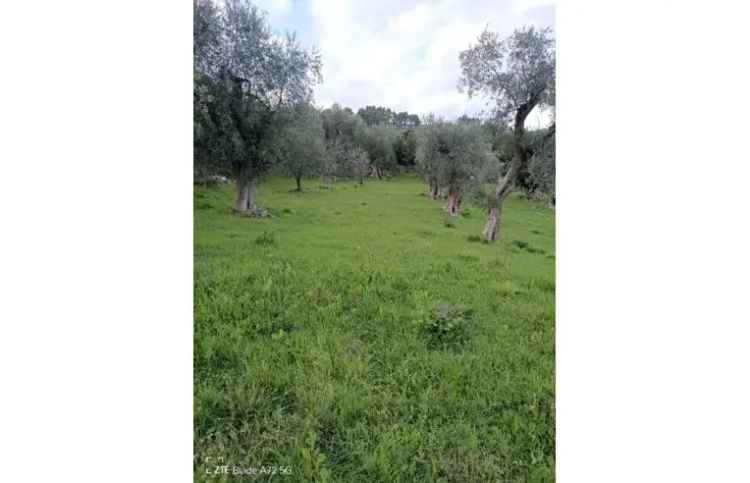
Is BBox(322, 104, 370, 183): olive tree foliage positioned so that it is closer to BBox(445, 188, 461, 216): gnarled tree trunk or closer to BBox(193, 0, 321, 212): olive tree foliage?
BBox(193, 0, 321, 212): olive tree foliage

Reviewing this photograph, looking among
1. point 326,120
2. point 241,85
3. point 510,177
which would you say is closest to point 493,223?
point 510,177

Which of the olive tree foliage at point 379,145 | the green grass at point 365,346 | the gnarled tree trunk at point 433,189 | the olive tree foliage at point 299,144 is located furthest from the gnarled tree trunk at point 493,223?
the olive tree foliage at point 299,144

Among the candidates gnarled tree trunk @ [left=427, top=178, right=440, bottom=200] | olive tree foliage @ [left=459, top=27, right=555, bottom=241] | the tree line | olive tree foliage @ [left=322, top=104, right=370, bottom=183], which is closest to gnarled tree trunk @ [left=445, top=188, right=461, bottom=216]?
the tree line

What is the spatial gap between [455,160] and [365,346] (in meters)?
5.16

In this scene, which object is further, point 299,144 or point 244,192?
point 299,144

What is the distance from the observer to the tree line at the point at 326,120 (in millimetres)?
4754

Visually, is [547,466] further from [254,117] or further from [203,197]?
[254,117]

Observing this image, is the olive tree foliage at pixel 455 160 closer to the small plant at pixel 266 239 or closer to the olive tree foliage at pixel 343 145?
the olive tree foliage at pixel 343 145

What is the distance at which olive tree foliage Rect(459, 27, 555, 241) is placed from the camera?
14.9ft

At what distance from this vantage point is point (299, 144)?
612 cm

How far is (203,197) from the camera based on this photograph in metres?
4.31

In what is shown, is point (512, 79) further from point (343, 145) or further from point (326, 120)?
point (326, 120)
